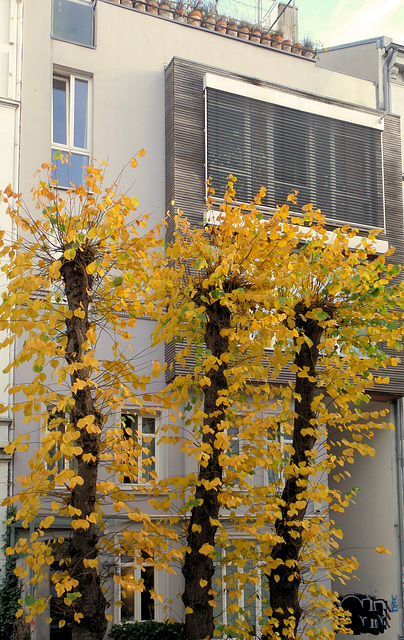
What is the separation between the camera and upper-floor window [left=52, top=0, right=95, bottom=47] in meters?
18.7

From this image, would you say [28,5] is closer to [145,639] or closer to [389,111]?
[389,111]

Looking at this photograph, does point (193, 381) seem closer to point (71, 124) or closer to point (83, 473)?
point (83, 473)

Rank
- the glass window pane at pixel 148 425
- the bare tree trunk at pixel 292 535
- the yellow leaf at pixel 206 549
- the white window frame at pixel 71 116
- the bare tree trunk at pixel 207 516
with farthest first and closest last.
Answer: the white window frame at pixel 71 116 → the glass window pane at pixel 148 425 → the bare tree trunk at pixel 292 535 → the bare tree trunk at pixel 207 516 → the yellow leaf at pixel 206 549

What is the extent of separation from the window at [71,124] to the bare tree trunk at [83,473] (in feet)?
26.5

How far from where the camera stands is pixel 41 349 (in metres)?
8.83

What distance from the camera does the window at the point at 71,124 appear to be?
18062 mm

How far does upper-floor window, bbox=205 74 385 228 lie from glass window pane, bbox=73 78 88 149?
282 centimetres

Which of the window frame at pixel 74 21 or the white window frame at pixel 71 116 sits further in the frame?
the window frame at pixel 74 21

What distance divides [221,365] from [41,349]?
3.12 m

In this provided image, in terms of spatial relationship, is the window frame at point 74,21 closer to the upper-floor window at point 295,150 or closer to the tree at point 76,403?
the upper-floor window at point 295,150

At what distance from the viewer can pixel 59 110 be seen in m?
18.7

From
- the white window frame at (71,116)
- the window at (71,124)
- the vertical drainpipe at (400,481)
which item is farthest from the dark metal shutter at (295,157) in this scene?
the vertical drainpipe at (400,481)

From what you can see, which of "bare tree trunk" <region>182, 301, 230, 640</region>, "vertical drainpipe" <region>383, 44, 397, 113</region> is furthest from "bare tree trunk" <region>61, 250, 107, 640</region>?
"vertical drainpipe" <region>383, 44, 397, 113</region>

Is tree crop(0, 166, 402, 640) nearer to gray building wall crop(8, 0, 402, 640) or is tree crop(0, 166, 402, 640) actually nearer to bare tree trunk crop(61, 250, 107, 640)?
bare tree trunk crop(61, 250, 107, 640)
